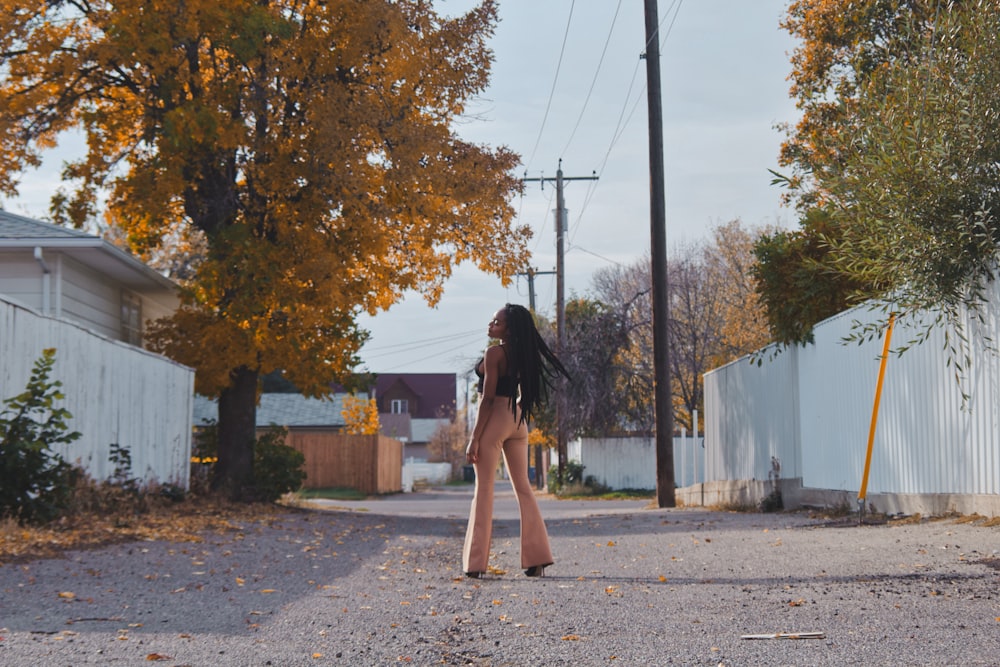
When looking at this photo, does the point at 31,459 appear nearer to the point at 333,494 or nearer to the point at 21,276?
the point at 21,276

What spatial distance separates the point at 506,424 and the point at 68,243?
11.3 meters

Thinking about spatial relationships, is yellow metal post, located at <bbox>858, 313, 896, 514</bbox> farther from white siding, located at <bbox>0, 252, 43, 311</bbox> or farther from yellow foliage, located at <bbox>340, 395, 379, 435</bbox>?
yellow foliage, located at <bbox>340, 395, 379, 435</bbox>

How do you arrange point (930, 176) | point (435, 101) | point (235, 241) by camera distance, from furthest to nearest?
point (435, 101)
point (235, 241)
point (930, 176)

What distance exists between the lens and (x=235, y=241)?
Answer: 56.2 ft

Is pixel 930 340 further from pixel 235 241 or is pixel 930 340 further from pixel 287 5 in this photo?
pixel 287 5

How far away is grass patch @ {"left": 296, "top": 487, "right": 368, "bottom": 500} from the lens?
33.5 metres

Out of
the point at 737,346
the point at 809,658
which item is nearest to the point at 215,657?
the point at 809,658

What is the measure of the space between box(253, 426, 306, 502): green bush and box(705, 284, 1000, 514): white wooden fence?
24.6 feet

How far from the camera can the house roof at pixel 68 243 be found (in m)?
17.6

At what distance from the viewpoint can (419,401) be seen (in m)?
96.5

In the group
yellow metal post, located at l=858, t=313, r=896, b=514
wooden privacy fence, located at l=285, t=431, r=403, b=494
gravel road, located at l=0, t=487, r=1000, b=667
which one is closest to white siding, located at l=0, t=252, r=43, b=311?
gravel road, located at l=0, t=487, r=1000, b=667

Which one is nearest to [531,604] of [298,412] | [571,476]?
[571,476]

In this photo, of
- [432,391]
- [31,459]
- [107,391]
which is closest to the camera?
[31,459]

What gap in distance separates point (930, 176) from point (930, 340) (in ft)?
10.5
